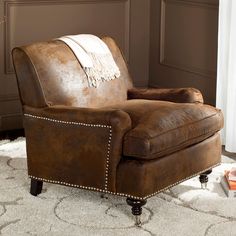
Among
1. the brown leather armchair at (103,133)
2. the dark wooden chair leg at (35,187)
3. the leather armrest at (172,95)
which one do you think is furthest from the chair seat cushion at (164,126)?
the dark wooden chair leg at (35,187)

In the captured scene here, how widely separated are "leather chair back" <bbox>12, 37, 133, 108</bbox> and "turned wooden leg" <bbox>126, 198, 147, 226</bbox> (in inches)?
26.2

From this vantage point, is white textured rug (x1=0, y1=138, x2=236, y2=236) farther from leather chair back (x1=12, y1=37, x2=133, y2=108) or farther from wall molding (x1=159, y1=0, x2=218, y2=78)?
wall molding (x1=159, y1=0, x2=218, y2=78)

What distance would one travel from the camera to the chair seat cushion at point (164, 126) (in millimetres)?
3234

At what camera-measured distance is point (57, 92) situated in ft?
11.8

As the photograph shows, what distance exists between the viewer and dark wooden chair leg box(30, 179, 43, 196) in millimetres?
3670

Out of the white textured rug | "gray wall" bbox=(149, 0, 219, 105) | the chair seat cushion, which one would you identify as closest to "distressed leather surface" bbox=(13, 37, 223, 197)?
the chair seat cushion

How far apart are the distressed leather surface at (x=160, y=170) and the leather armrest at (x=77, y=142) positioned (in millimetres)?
66

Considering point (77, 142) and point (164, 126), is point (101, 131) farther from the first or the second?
point (164, 126)

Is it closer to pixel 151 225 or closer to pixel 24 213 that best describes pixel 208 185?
pixel 151 225

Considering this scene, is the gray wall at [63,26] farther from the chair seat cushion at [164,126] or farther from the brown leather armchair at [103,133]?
the chair seat cushion at [164,126]

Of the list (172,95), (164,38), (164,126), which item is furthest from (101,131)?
(164,38)

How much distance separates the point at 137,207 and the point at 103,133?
39cm

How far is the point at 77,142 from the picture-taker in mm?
3416

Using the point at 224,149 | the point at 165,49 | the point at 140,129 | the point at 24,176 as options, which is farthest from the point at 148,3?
the point at 140,129
